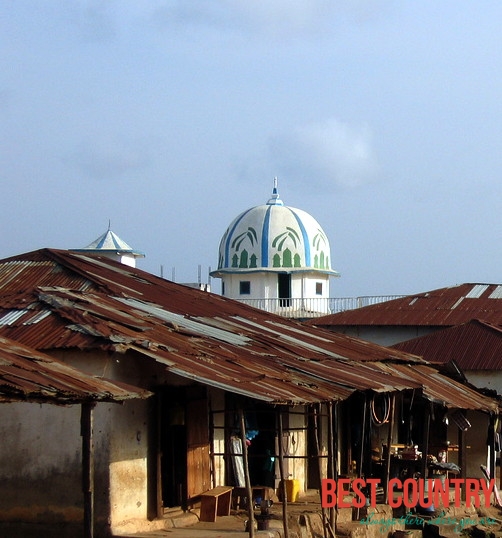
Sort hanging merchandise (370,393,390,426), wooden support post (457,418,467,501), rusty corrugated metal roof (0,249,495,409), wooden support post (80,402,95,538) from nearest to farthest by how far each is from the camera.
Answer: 1. wooden support post (80,402,95,538)
2. rusty corrugated metal roof (0,249,495,409)
3. hanging merchandise (370,393,390,426)
4. wooden support post (457,418,467,501)

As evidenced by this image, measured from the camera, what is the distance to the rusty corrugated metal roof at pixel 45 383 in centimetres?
1127

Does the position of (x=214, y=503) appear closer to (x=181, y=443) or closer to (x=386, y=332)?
(x=181, y=443)

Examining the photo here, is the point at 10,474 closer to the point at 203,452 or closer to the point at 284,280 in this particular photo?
the point at 203,452

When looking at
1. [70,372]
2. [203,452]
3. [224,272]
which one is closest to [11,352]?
[70,372]

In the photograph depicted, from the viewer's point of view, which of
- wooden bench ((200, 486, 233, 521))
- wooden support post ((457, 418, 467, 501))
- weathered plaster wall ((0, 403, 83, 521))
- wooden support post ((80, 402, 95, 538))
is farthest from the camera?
wooden support post ((457, 418, 467, 501))

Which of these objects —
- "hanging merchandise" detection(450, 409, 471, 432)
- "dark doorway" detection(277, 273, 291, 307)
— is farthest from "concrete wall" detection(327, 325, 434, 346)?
"hanging merchandise" detection(450, 409, 471, 432)

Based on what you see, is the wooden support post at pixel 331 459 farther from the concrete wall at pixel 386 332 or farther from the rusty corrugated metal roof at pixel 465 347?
the concrete wall at pixel 386 332

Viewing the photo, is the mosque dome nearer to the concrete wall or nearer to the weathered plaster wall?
the concrete wall

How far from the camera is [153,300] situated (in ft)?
68.2

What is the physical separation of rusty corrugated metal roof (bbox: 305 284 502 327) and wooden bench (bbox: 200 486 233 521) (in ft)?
62.8

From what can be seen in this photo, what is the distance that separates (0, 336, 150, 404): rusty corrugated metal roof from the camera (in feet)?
37.0

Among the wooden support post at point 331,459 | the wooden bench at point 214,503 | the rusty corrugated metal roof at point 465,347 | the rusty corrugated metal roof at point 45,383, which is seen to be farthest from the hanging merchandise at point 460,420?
the rusty corrugated metal roof at point 45,383

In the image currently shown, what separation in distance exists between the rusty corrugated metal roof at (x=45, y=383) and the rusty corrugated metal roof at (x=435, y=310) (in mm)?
23308

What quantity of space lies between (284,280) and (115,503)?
34591 mm
